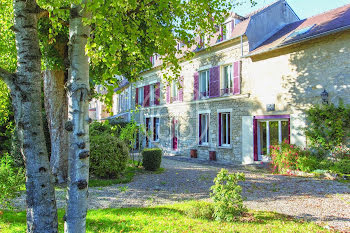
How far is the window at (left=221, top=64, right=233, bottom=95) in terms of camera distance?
523 inches

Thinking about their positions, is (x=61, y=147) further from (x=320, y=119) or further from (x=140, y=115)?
(x=140, y=115)

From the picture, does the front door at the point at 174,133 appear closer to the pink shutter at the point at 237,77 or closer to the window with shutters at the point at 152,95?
the window with shutters at the point at 152,95

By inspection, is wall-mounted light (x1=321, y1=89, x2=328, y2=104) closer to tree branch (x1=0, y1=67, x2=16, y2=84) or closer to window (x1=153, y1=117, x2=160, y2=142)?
tree branch (x1=0, y1=67, x2=16, y2=84)

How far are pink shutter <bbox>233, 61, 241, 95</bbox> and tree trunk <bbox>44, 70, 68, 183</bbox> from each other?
7.87 meters

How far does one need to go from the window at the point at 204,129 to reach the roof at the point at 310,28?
4.42 m

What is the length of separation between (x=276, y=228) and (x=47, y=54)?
6.49 m

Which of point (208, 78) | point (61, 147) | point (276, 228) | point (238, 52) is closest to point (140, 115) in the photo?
point (208, 78)

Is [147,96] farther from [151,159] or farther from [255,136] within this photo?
[151,159]

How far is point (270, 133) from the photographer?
37.8ft

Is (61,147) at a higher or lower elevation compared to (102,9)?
lower

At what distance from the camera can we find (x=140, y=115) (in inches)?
803

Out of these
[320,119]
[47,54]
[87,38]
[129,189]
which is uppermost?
[47,54]

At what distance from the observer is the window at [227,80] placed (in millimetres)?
13281

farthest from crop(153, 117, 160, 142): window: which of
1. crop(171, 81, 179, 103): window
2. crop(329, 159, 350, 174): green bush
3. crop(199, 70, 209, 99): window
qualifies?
crop(329, 159, 350, 174): green bush
